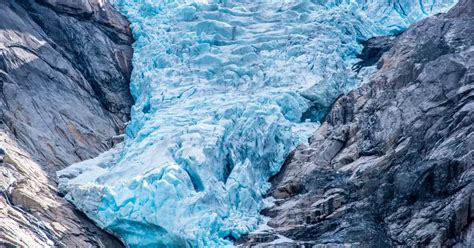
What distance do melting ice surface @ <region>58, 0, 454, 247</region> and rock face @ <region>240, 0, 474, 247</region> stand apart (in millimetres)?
836

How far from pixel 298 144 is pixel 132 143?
3829 millimetres

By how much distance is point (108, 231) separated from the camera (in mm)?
13945

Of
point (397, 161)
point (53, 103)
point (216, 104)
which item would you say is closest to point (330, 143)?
point (397, 161)

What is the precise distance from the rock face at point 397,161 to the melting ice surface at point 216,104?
836mm

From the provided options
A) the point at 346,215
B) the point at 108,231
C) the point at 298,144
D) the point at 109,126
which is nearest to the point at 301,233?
the point at 346,215

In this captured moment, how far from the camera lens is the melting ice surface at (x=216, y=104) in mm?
13984

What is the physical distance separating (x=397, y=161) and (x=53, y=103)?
8122mm

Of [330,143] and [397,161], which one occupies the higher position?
[397,161]

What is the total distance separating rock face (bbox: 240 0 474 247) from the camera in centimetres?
1239

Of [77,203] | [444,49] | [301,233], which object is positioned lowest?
[301,233]

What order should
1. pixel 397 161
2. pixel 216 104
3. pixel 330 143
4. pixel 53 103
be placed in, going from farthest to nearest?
1. pixel 216 104
2. pixel 53 103
3. pixel 330 143
4. pixel 397 161

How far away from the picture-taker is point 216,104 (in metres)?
17.0

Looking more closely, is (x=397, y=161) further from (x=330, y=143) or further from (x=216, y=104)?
(x=216, y=104)

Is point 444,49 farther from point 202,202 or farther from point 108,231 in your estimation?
point 108,231
